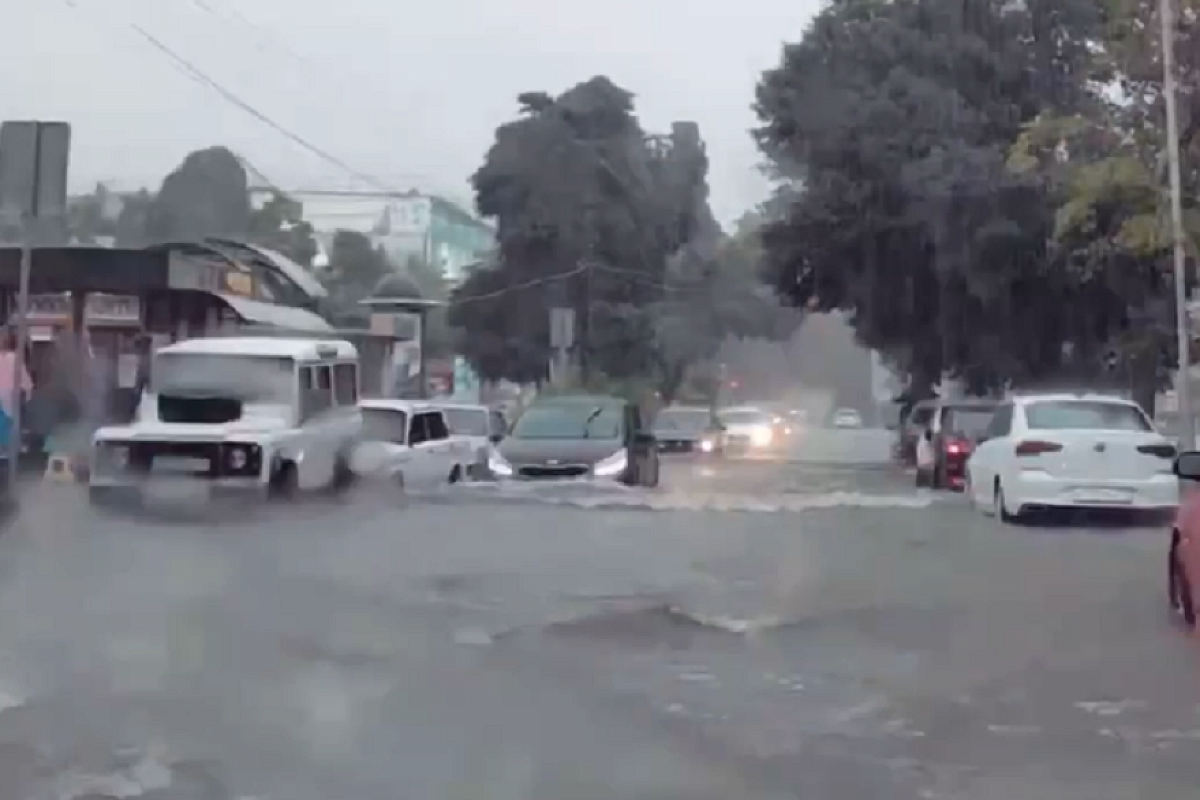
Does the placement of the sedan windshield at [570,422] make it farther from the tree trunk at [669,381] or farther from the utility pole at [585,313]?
the tree trunk at [669,381]

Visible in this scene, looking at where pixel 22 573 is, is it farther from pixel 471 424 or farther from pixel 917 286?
pixel 917 286

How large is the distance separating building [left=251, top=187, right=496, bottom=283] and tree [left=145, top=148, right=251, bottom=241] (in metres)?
24.1

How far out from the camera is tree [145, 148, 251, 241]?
7356cm

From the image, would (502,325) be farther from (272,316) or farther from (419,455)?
(419,455)

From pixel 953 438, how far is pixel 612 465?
7.59 m

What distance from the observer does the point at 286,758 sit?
821cm

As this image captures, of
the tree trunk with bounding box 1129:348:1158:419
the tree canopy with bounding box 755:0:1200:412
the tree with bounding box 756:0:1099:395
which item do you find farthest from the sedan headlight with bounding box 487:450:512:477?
the tree with bounding box 756:0:1099:395

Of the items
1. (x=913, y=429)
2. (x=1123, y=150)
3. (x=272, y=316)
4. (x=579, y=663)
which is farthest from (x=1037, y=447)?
(x=913, y=429)

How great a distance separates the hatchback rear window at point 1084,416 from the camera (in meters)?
21.5

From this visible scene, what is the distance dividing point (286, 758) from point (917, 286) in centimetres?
3936

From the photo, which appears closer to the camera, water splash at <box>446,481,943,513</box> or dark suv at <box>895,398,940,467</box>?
water splash at <box>446,481,943,513</box>

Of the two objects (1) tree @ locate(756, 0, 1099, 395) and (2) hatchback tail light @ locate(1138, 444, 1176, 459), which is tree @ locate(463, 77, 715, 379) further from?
(2) hatchback tail light @ locate(1138, 444, 1176, 459)

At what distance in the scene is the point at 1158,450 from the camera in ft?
67.9

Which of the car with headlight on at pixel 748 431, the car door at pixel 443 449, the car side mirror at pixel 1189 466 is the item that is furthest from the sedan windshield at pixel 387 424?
the car with headlight on at pixel 748 431
